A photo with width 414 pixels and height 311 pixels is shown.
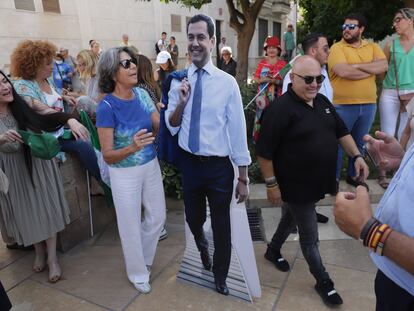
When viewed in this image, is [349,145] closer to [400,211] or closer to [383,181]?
[400,211]

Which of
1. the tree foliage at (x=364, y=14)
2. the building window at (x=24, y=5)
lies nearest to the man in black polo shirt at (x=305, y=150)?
the tree foliage at (x=364, y=14)

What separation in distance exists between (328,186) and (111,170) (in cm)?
165

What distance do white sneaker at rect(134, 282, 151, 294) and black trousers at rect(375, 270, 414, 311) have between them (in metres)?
1.91

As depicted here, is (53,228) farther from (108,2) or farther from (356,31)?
(108,2)

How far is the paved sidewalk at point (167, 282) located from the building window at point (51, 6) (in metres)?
12.3

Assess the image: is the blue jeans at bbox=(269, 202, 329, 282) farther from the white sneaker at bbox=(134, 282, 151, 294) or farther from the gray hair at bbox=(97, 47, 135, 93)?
the gray hair at bbox=(97, 47, 135, 93)

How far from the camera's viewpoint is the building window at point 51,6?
43.3 feet

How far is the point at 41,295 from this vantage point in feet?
9.38

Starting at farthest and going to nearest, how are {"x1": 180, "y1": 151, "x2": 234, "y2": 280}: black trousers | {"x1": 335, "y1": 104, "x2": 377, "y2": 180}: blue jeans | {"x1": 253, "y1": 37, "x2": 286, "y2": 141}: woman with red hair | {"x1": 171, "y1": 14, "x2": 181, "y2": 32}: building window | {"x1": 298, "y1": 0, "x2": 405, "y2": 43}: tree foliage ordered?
{"x1": 171, "y1": 14, "x2": 181, "y2": 32}: building window
{"x1": 298, "y1": 0, "x2": 405, "y2": 43}: tree foliage
{"x1": 253, "y1": 37, "x2": 286, "y2": 141}: woman with red hair
{"x1": 335, "y1": 104, "x2": 377, "y2": 180}: blue jeans
{"x1": 180, "y1": 151, "x2": 234, "y2": 280}: black trousers

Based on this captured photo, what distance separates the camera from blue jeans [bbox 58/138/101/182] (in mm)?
3504

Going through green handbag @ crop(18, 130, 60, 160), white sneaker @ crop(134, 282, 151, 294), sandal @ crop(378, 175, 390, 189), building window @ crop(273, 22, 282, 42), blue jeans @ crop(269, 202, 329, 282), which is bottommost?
white sneaker @ crop(134, 282, 151, 294)

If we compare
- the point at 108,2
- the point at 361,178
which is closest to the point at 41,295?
the point at 361,178

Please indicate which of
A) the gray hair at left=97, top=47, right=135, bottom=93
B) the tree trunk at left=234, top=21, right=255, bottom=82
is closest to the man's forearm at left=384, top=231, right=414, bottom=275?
the gray hair at left=97, top=47, right=135, bottom=93

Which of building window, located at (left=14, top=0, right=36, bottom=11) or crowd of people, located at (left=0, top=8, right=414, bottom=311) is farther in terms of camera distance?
building window, located at (left=14, top=0, right=36, bottom=11)
